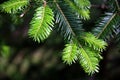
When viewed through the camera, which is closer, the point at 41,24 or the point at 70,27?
the point at 41,24

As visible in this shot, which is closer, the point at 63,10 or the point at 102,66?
the point at 63,10

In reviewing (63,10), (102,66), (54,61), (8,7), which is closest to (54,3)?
(63,10)

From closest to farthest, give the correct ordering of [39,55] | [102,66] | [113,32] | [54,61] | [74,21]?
[74,21] → [113,32] → [102,66] → [54,61] → [39,55]

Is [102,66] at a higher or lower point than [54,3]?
lower

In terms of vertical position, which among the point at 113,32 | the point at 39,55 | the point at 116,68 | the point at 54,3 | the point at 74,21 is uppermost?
the point at 54,3

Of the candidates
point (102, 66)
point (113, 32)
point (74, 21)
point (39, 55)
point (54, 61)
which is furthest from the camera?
point (39, 55)

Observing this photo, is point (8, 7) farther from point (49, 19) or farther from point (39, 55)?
point (39, 55)

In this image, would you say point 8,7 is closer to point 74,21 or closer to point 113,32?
point 74,21

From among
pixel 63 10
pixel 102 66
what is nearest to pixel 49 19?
pixel 63 10
